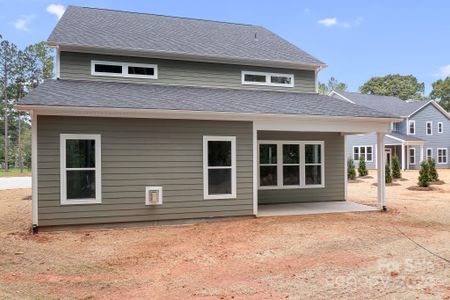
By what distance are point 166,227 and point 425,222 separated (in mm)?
6567

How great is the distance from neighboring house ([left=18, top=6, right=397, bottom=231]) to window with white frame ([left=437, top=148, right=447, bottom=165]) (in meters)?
27.9

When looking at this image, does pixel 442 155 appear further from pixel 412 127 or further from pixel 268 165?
pixel 268 165

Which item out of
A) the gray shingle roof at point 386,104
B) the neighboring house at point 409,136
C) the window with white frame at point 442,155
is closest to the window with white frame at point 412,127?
the neighboring house at point 409,136

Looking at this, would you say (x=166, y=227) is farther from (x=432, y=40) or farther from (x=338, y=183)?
(x=432, y=40)

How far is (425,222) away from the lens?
9.27 meters

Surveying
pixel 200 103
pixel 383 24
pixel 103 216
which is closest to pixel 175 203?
pixel 103 216

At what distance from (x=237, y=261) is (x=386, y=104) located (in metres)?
33.4

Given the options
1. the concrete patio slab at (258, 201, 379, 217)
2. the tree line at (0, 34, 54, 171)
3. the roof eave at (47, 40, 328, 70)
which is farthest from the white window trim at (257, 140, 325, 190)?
the tree line at (0, 34, 54, 171)

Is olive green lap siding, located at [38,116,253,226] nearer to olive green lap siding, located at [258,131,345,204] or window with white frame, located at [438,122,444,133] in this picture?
olive green lap siding, located at [258,131,345,204]

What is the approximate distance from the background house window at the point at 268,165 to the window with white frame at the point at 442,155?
1173 inches

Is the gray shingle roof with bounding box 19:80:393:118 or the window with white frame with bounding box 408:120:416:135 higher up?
the window with white frame with bounding box 408:120:416:135

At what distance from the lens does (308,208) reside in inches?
440

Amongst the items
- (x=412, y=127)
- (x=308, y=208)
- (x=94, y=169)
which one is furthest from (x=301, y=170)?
(x=412, y=127)

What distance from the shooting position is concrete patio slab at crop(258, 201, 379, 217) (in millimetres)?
10414
